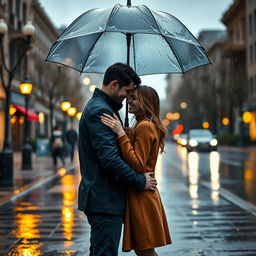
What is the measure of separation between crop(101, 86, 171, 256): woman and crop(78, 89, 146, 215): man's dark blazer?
0.18ft

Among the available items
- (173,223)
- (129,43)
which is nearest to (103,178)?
(129,43)

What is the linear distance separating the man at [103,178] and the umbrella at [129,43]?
3.33ft

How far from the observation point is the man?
391 cm

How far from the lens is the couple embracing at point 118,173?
3.95 m

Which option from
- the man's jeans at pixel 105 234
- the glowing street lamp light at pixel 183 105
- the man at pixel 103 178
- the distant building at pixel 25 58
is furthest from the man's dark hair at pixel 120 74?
the glowing street lamp light at pixel 183 105

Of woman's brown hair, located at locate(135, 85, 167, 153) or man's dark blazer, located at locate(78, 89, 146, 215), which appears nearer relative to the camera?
man's dark blazer, located at locate(78, 89, 146, 215)

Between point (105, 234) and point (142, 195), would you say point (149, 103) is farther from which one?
point (105, 234)

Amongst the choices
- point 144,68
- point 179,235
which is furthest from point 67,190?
point 144,68

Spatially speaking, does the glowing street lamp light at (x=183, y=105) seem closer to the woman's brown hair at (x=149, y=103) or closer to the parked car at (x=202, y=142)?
the parked car at (x=202, y=142)

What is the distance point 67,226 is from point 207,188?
6726 mm

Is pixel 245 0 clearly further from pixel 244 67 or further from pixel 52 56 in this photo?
pixel 52 56

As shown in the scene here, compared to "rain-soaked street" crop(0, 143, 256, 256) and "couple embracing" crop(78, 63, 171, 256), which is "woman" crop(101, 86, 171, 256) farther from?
"rain-soaked street" crop(0, 143, 256, 256)

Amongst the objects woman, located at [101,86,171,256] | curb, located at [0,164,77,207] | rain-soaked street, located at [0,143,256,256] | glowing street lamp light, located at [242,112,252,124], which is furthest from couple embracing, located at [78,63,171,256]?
glowing street lamp light, located at [242,112,252,124]

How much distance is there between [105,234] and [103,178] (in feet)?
1.25
